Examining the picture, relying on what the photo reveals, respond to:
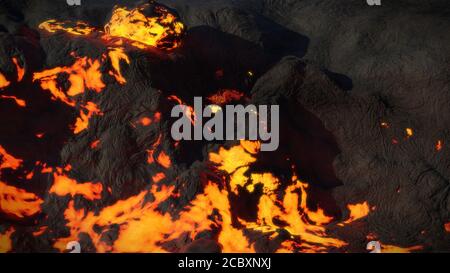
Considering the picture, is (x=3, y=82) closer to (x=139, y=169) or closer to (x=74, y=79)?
(x=74, y=79)

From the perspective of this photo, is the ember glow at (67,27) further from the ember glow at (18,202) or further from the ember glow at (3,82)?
the ember glow at (18,202)

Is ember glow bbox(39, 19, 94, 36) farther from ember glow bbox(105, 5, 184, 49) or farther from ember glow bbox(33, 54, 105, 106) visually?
ember glow bbox(33, 54, 105, 106)

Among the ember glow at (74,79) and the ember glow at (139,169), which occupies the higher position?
the ember glow at (74,79)

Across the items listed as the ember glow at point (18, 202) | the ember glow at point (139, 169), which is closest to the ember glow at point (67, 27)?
the ember glow at point (139, 169)

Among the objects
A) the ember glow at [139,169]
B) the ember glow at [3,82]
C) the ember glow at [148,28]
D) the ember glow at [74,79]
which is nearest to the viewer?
the ember glow at [139,169]

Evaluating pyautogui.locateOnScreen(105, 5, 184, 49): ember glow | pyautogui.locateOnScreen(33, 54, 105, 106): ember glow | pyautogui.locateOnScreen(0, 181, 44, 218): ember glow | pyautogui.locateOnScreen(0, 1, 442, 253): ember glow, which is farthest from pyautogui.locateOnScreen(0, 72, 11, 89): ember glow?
pyautogui.locateOnScreen(105, 5, 184, 49): ember glow

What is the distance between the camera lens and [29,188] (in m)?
4.43

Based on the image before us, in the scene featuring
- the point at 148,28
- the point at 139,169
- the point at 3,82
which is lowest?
the point at 139,169

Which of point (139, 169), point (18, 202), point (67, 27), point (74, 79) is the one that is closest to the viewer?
point (18, 202)

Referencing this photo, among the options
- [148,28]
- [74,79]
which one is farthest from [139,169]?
[148,28]

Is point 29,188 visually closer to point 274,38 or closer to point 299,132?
point 299,132
